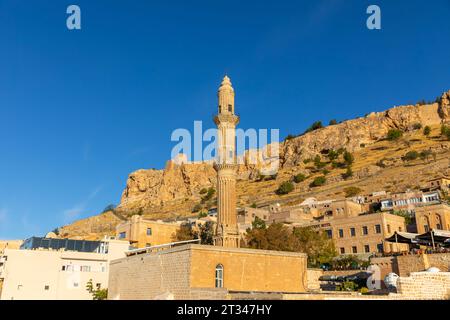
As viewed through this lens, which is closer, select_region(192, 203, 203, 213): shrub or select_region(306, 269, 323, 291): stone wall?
select_region(306, 269, 323, 291): stone wall

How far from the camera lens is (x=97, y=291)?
31.5 m

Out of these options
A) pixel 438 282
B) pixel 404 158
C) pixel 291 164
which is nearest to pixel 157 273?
pixel 438 282

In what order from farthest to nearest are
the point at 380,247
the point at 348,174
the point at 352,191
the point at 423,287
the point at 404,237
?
the point at 348,174 < the point at 352,191 < the point at 380,247 < the point at 404,237 < the point at 423,287

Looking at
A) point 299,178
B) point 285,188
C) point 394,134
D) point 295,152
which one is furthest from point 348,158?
point 295,152

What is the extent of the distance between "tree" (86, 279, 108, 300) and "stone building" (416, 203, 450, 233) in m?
27.5

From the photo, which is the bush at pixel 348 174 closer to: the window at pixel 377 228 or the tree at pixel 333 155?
the tree at pixel 333 155

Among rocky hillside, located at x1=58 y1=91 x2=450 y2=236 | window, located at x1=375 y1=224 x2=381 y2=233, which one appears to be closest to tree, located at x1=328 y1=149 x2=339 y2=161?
rocky hillside, located at x1=58 y1=91 x2=450 y2=236

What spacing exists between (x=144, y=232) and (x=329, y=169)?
5136 centimetres

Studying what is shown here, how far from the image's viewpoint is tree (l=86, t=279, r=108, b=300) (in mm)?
30978

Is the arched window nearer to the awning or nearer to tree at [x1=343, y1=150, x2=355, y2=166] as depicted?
the awning

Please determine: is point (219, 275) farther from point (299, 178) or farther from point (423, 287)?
point (299, 178)

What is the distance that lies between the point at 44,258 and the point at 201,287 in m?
18.8

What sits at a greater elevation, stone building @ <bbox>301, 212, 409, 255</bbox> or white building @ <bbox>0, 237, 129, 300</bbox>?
stone building @ <bbox>301, 212, 409, 255</bbox>

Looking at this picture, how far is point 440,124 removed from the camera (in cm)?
8750
